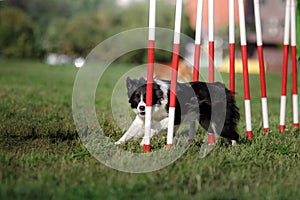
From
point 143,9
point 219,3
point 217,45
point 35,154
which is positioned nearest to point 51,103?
point 35,154

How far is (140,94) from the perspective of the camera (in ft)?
19.6

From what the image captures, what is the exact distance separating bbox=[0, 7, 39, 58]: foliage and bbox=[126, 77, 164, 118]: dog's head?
101ft

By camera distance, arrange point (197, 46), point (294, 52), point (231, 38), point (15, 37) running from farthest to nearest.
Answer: point (15, 37), point (294, 52), point (231, 38), point (197, 46)

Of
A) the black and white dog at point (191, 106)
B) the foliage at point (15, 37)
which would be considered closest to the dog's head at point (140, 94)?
the black and white dog at point (191, 106)

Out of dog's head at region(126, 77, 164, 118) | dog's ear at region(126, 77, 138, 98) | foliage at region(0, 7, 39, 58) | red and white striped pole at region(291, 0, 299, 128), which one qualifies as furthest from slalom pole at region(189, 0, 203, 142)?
foliage at region(0, 7, 39, 58)

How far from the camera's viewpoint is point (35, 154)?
192 inches

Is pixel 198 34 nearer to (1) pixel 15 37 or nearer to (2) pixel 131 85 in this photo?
(2) pixel 131 85

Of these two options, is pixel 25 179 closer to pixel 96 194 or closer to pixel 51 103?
pixel 96 194

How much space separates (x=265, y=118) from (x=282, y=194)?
3.29 m

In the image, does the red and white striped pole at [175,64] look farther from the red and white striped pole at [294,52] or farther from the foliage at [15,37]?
the foliage at [15,37]

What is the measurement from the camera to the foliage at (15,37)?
35.5 meters

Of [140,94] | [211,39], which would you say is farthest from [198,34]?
[140,94]

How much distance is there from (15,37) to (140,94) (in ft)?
106

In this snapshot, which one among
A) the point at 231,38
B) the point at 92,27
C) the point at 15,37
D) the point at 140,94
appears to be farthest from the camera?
→ the point at 92,27
